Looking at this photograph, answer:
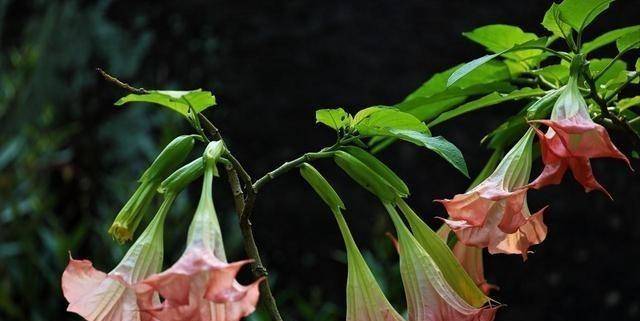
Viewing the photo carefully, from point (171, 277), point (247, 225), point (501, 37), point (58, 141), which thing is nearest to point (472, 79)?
point (501, 37)

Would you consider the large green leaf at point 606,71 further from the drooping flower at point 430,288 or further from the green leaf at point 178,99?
the green leaf at point 178,99

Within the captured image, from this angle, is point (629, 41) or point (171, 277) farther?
point (629, 41)

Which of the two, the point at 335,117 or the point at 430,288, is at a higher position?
the point at 335,117

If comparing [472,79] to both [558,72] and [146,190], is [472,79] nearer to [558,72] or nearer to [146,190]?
[558,72]

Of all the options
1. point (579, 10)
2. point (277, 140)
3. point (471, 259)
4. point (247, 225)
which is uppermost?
point (579, 10)

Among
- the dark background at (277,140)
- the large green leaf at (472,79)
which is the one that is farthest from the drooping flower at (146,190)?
the dark background at (277,140)

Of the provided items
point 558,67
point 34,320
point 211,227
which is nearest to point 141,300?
point 211,227

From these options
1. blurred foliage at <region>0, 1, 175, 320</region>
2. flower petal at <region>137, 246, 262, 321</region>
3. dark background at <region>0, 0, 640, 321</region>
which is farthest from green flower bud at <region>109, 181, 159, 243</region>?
blurred foliage at <region>0, 1, 175, 320</region>
